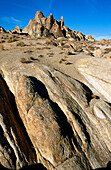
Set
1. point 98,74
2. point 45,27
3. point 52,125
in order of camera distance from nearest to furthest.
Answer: point 52,125 < point 98,74 < point 45,27

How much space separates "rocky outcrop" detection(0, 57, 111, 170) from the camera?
7398 millimetres

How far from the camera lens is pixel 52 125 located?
26.6 ft

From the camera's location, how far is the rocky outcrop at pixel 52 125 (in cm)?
740

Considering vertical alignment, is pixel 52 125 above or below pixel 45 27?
below

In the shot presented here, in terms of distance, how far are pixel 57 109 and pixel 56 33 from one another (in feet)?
287

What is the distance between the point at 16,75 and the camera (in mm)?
11086

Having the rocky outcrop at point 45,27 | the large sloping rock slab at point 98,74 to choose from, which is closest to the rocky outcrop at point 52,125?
the large sloping rock slab at point 98,74

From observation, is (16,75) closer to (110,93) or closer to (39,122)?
(39,122)

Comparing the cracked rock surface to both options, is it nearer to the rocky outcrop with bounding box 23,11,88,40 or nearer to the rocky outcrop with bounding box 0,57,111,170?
the rocky outcrop with bounding box 0,57,111,170

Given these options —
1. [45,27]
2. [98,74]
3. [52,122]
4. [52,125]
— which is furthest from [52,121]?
[45,27]

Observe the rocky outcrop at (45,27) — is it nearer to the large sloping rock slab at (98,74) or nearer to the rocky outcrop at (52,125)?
the large sloping rock slab at (98,74)

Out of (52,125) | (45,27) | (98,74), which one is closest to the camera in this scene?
(52,125)

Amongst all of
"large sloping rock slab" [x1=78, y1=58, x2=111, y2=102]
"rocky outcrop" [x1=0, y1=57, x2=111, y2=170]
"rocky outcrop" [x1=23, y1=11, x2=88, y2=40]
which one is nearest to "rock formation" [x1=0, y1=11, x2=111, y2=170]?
"rocky outcrop" [x1=0, y1=57, x2=111, y2=170]

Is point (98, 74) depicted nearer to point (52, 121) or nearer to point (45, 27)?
Answer: point (52, 121)
